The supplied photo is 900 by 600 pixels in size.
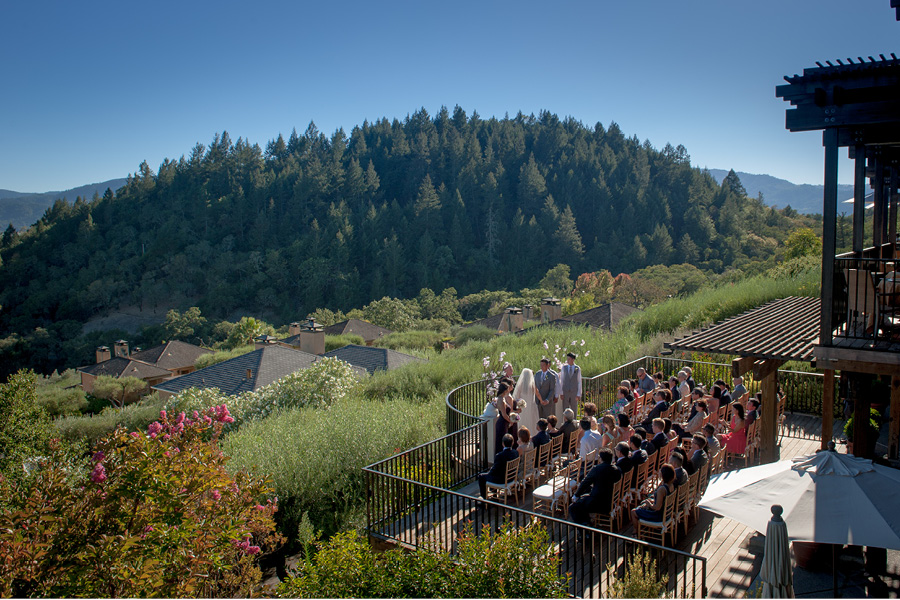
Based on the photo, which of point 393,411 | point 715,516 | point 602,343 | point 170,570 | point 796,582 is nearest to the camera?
point 170,570

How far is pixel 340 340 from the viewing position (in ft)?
144

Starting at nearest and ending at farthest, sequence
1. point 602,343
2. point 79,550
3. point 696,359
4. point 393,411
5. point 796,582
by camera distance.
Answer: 1. point 79,550
2. point 796,582
3. point 393,411
4. point 696,359
5. point 602,343

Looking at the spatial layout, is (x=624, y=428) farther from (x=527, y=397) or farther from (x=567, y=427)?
(x=527, y=397)

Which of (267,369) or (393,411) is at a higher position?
(393,411)

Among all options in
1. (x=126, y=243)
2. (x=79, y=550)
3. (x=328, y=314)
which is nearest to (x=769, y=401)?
(x=79, y=550)

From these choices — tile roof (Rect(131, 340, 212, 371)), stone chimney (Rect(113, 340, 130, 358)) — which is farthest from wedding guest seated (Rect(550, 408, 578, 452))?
stone chimney (Rect(113, 340, 130, 358))

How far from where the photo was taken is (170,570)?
4559 mm

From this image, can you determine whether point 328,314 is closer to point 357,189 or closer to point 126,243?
point 357,189

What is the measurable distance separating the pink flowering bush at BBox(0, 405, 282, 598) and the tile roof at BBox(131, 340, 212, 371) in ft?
154

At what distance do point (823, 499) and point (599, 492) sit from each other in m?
2.20

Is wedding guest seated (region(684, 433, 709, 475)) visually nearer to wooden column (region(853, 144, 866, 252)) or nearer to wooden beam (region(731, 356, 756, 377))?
wooden beam (region(731, 356, 756, 377))

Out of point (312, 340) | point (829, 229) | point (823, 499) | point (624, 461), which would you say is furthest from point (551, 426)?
point (312, 340)

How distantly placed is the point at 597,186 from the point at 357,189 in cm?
4386

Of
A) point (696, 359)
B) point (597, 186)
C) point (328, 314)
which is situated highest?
point (597, 186)
